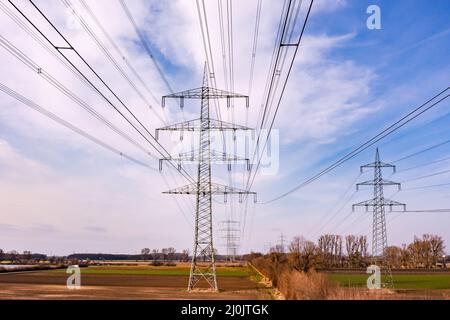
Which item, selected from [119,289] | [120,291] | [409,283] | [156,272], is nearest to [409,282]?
[409,283]

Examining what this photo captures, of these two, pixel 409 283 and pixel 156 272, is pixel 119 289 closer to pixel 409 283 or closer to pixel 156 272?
pixel 409 283

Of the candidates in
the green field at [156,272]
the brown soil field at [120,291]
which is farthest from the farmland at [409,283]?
the green field at [156,272]

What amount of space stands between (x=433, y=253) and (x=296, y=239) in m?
46.9

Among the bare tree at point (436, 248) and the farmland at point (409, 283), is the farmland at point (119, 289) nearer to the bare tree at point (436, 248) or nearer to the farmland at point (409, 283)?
the farmland at point (409, 283)

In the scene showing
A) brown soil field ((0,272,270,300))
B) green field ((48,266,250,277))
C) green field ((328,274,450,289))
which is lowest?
green field ((48,266,250,277))

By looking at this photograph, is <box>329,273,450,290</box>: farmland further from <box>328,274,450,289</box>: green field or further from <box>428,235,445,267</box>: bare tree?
<box>428,235,445,267</box>: bare tree

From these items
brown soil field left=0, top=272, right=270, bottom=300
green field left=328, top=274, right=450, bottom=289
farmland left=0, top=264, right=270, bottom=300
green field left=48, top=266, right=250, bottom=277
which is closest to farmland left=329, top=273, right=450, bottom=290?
green field left=328, top=274, right=450, bottom=289

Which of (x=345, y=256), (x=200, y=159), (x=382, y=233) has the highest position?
(x=200, y=159)

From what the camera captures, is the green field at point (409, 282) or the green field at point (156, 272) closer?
the green field at point (409, 282)

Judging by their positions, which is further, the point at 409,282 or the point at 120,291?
the point at 409,282

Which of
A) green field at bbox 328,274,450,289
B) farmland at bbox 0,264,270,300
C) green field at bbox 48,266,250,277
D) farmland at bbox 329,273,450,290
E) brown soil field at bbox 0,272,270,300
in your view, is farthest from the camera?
green field at bbox 48,266,250,277
